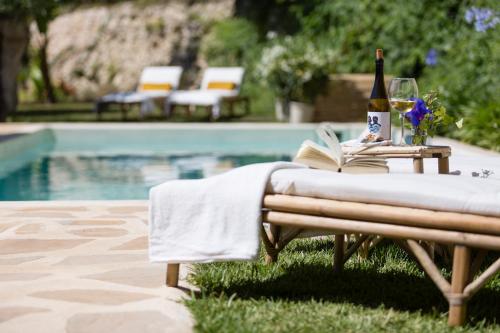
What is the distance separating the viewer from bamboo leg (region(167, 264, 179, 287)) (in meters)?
3.46

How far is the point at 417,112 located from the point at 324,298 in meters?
1.01

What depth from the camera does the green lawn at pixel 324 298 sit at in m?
2.99

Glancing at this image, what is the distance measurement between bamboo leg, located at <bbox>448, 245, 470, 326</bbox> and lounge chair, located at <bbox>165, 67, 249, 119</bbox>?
1030 cm

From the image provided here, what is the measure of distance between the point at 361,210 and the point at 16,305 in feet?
4.46

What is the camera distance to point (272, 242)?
13.2ft

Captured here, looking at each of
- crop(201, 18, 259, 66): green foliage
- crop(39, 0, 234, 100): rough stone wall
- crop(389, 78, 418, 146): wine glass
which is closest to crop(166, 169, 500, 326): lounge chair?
crop(389, 78, 418, 146): wine glass

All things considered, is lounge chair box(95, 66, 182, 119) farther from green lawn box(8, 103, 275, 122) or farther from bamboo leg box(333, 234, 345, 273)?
bamboo leg box(333, 234, 345, 273)

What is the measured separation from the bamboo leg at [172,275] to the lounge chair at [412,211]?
1.51 feet

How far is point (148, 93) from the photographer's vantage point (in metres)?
13.8

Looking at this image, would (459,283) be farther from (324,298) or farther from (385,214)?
(324,298)

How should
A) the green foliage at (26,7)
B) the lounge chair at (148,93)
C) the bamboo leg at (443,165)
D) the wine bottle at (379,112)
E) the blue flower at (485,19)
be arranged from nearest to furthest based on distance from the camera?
1. the bamboo leg at (443,165)
2. the wine bottle at (379,112)
3. the blue flower at (485,19)
4. the green foliage at (26,7)
5. the lounge chair at (148,93)

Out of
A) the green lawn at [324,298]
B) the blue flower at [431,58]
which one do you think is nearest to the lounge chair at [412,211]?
the green lawn at [324,298]

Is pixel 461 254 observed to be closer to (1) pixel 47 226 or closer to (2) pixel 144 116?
(1) pixel 47 226

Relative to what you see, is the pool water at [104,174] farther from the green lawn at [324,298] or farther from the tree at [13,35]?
the green lawn at [324,298]
